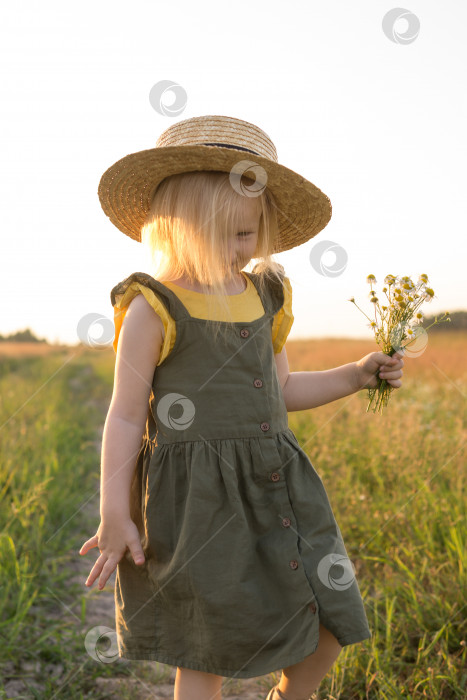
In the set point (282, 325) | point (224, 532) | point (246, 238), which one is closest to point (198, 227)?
point (246, 238)

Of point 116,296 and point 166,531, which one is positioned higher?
point 116,296

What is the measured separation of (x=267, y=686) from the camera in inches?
91.7

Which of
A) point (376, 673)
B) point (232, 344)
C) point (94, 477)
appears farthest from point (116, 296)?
point (94, 477)

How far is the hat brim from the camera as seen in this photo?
5.93 feet

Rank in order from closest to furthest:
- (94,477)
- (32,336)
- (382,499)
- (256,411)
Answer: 1. (256,411)
2. (382,499)
3. (94,477)
4. (32,336)

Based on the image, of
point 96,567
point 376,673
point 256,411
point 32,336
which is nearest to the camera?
point 96,567

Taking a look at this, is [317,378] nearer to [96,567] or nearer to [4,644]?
[96,567]

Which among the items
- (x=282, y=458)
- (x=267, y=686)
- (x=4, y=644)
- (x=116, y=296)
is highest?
(x=116, y=296)

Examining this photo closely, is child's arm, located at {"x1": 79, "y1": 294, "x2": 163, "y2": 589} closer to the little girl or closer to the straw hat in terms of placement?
the little girl

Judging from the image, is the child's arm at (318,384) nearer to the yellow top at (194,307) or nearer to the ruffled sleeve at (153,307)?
the yellow top at (194,307)

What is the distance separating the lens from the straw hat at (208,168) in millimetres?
1813

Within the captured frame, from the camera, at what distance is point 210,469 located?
1730mm

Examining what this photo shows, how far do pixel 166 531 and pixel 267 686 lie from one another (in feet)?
3.22

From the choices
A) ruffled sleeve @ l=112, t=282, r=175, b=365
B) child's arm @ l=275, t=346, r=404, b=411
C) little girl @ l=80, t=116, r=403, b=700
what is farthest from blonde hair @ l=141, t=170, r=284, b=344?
child's arm @ l=275, t=346, r=404, b=411
